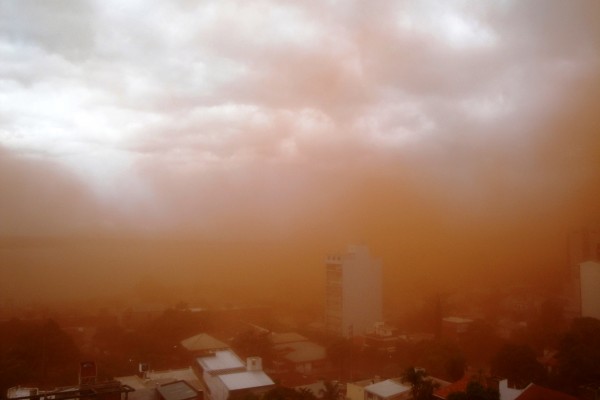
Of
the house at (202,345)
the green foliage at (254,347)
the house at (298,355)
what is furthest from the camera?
the house at (298,355)

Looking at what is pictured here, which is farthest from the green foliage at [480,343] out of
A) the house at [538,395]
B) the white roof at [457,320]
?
the house at [538,395]

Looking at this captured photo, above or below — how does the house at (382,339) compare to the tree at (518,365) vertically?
below

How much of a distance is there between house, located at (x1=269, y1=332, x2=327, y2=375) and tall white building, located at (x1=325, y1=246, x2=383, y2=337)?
2193mm

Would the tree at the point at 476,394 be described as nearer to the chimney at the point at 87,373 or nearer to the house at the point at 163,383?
the house at the point at 163,383

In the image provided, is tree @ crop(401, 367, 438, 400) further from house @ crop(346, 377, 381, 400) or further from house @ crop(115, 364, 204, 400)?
house @ crop(115, 364, 204, 400)

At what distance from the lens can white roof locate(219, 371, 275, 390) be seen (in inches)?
292

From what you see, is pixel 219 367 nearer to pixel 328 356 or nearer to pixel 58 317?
pixel 328 356

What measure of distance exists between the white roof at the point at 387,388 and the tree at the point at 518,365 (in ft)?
4.94

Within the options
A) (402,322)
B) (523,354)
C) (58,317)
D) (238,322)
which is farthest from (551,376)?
(58,317)

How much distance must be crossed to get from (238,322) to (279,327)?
1.12 metres

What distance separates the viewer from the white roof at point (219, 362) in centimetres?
795

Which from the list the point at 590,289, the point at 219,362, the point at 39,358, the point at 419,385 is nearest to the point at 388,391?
the point at 419,385

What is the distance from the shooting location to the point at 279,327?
14125 millimetres

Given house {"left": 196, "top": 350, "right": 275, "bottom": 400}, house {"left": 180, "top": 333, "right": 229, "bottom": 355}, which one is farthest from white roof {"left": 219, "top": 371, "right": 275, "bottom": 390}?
house {"left": 180, "top": 333, "right": 229, "bottom": 355}
